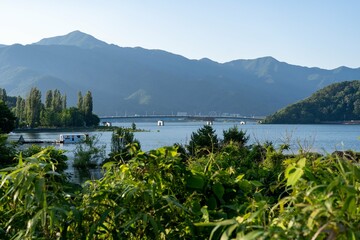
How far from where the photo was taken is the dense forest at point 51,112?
85500mm

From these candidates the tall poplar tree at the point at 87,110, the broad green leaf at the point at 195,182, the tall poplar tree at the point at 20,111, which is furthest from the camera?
the tall poplar tree at the point at 87,110

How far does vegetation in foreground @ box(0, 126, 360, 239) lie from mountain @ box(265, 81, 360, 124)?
111457 millimetres

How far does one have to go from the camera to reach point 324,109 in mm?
113125

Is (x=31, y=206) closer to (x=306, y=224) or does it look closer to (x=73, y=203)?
(x=73, y=203)

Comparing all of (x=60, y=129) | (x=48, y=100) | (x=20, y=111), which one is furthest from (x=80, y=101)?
(x=20, y=111)

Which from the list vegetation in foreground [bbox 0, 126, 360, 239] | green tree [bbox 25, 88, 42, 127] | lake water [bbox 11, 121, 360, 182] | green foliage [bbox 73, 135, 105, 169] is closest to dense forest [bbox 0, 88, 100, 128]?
green tree [bbox 25, 88, 42, 127]

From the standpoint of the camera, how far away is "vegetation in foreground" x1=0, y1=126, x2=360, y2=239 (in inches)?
37.2

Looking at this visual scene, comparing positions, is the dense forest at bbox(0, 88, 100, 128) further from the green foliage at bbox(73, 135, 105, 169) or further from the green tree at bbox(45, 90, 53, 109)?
the green foliage at bbox(73, 135, 105, 169)

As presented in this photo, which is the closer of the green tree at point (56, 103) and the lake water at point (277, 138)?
the lake water at point (277, 138)

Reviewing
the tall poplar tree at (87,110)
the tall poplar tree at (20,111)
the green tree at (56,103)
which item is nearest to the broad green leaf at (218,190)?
the tall poplar tree at (20,111)

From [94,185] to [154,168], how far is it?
0.63 feet

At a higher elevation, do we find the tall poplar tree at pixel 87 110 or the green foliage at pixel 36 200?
the tall poplar tree at pixel 87 110

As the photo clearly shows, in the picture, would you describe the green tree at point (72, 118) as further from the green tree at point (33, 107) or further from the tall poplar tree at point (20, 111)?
the tall poplar tree at point (20, 111)

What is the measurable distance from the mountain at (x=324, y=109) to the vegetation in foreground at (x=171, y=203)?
111457 mm
